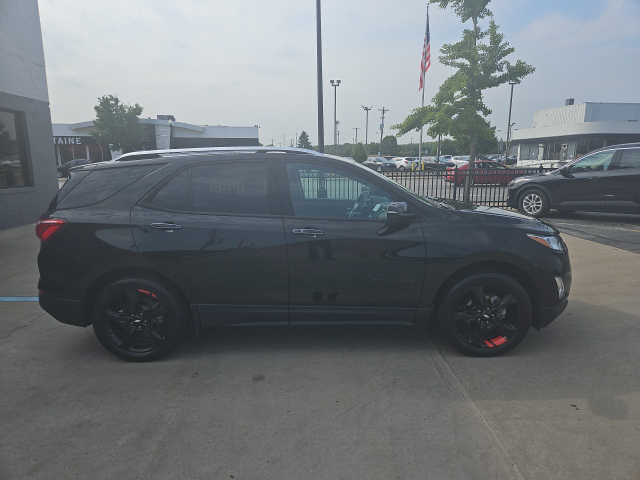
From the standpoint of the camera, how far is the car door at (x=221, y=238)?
3494 millimetres

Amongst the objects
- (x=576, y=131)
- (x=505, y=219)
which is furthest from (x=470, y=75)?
(x=576, y=131)

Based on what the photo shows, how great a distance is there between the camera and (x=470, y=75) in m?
14.6

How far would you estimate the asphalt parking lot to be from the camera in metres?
2.42

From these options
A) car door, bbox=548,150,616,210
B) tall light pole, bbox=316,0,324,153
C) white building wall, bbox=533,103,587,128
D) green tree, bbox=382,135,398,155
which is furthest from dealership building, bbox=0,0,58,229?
green tree, bbox=382,135,398,155

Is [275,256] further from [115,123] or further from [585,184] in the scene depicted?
[115,123]

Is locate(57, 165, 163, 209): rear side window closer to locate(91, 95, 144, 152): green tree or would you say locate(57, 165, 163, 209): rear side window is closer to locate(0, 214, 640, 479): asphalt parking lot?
locate(0, 214, 640, 479): asphalt parking lot

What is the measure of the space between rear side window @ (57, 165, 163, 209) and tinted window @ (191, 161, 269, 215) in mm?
418

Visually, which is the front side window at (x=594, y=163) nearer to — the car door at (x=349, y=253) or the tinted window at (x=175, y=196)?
the car door at (x=349, y=253)

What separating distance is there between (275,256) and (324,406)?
46.8 inches

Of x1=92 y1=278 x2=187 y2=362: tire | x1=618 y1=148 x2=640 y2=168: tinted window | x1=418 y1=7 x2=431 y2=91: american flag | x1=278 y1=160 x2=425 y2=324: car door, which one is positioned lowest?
x1=92 y1=278 x2=187 y2=362: tire

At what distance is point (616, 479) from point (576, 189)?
366 inches

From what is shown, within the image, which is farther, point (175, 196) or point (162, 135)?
point (162, 135)

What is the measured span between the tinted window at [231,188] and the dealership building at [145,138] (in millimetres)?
41568

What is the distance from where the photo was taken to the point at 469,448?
99.3 inches
